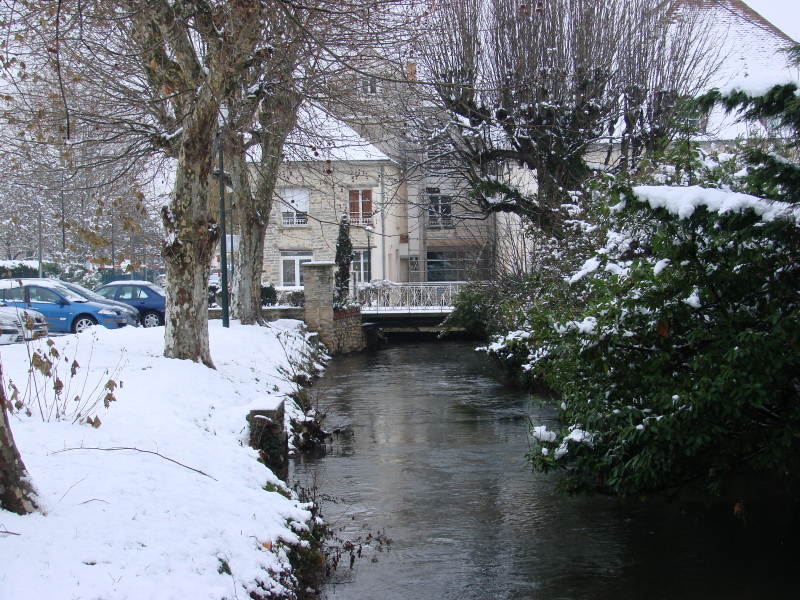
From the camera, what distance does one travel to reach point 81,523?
4410 millimetres

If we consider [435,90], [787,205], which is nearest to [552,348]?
[787,205]

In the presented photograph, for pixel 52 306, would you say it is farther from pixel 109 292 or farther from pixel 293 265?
pixel 293 265

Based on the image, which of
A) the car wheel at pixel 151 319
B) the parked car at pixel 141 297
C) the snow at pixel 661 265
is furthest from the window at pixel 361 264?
the snow at pixel 661 265

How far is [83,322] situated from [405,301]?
1231cm

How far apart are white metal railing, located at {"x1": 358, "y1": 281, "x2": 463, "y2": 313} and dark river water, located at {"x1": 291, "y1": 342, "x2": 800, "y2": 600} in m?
16.5

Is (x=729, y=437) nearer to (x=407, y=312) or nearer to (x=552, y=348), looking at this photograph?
(x=552, y=348)

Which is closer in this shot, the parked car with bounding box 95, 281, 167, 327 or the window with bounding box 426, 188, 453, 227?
the window with bounding box 426, 188, 453, 227

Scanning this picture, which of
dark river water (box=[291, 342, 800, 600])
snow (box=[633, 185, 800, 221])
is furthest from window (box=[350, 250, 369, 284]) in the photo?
snow (box=[633, 185, 800, 221])

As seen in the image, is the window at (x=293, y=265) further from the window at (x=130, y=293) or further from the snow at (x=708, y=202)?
the snow at (x=708, y=202)

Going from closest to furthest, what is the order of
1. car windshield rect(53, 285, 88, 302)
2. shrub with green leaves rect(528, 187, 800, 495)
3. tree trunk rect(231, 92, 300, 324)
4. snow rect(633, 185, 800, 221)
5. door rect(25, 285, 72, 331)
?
snow rect(633, 185, 800, 221)
shrub with green leaves rect(528, 187, 800, 495)
tree trunk rect(231, 92, 300, 324)
door rect(25, 285, 72, 331)
car windshield rect(53, 285, 88, 302)

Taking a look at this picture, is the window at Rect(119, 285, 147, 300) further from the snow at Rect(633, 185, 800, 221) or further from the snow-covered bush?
the snow at Rect(633, 185, 800, 221)

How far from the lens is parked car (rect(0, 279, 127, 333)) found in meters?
18.5

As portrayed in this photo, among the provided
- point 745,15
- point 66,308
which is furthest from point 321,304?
point 745,15

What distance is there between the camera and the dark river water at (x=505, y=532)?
5.59 metres
